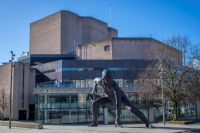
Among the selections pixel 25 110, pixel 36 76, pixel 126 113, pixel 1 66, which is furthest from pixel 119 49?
pixel 1 66

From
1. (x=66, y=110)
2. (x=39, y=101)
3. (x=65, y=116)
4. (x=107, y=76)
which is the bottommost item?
(x=65, y=116)

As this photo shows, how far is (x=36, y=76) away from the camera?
2069 inches

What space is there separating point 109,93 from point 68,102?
18.8 meters

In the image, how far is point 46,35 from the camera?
65.1m

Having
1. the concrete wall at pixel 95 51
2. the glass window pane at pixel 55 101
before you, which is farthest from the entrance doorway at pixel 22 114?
the concrete wall at pixel 95 51

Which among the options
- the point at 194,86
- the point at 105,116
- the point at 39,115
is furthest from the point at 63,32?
the point at 194,86

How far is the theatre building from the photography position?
125 ft

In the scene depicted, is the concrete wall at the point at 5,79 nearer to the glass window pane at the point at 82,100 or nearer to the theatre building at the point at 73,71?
the theatre building at the point at 73,71

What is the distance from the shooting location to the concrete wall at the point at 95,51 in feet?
168

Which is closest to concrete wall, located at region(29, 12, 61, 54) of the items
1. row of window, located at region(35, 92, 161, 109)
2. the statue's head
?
row of window, located at region(35, 92, 161, 109)

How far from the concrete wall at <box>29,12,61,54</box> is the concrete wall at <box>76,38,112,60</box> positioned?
745 centimetres

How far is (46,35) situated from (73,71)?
83.3 feet

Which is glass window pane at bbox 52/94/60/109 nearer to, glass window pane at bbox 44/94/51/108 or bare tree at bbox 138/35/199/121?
glass window pane at bbox 44/94/51/108

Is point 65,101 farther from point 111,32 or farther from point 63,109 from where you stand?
point 111,32
